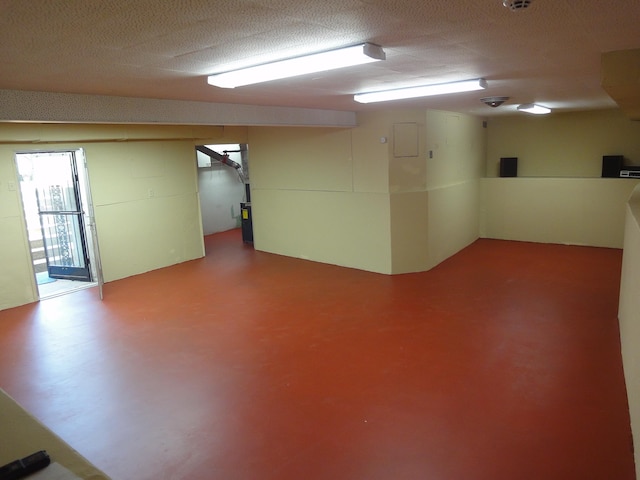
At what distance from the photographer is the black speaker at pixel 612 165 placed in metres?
8.13

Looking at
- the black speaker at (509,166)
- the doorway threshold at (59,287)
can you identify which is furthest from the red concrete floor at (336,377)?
the black speaker at (509,166)

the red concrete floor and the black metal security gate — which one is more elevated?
the black metal security gate

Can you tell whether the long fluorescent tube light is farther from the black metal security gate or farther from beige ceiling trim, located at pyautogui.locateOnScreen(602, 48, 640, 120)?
the black metal security gate

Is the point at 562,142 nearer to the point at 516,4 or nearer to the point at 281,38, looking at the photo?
the point at 516,4

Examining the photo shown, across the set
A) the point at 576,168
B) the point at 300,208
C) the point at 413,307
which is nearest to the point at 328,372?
the point at 413,307

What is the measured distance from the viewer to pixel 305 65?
2.67 m

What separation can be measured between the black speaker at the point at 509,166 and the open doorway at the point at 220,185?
5.54 meters

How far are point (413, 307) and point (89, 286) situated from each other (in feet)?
16.0

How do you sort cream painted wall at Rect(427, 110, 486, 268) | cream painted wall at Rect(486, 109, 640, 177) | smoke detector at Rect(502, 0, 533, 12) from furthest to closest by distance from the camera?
cream painted wall at Rect(486, 109, 640, 177)
cream painted wall at Rect(427, 110, 486, 268)
smoke detector at Rect(502, 0, 533, 12)

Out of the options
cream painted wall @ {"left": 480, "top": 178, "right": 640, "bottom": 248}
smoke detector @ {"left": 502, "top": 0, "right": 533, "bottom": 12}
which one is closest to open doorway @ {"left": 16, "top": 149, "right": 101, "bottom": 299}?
smoke detector @ {"left": 502, "top": 0, "right": 533, "bottom": 12}

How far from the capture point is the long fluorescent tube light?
13.2 ft

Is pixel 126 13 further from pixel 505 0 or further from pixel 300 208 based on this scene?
pixel 300 208

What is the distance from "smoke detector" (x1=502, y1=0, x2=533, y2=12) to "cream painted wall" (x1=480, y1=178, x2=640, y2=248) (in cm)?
747

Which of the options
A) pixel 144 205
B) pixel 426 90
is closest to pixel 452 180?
pixel 426 90
